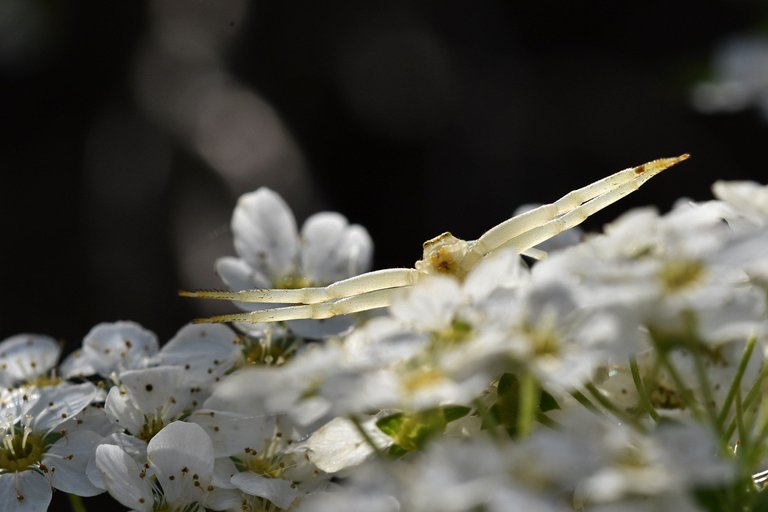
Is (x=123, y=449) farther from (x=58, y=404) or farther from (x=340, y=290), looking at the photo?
(x=340, y=290)

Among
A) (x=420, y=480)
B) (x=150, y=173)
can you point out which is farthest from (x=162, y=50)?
(x=420, y=480)

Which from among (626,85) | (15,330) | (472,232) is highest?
(626,85)

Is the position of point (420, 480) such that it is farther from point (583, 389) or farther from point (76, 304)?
point (76, 304)

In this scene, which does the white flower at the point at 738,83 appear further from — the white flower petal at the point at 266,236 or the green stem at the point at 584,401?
the green stem at the point at 584,401

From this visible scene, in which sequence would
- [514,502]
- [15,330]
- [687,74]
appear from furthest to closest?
[15,330] → [687,74] → [514,502]

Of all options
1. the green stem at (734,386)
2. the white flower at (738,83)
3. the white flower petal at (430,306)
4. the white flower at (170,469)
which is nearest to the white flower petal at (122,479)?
the white flower at (170,469)

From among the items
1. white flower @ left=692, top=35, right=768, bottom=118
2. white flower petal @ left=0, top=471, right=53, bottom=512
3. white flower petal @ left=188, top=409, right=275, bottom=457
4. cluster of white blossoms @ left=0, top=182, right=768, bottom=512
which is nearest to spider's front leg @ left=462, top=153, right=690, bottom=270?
cluster of white blossoms @ left=0, top=182, right=768, bottom=512

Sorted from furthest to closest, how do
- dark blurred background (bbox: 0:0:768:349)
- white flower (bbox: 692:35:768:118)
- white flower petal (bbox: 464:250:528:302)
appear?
1. dark blurred background (bbox: 0:0:768:349)
2. white flower (bbox: 692:35:768:118)
3. white flower petal (bbox: 464:250:528:302)

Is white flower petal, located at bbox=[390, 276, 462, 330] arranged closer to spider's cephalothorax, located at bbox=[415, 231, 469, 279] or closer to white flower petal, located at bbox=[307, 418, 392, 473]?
white flower petal, located at bbox=[307, 418, 392, 473]
